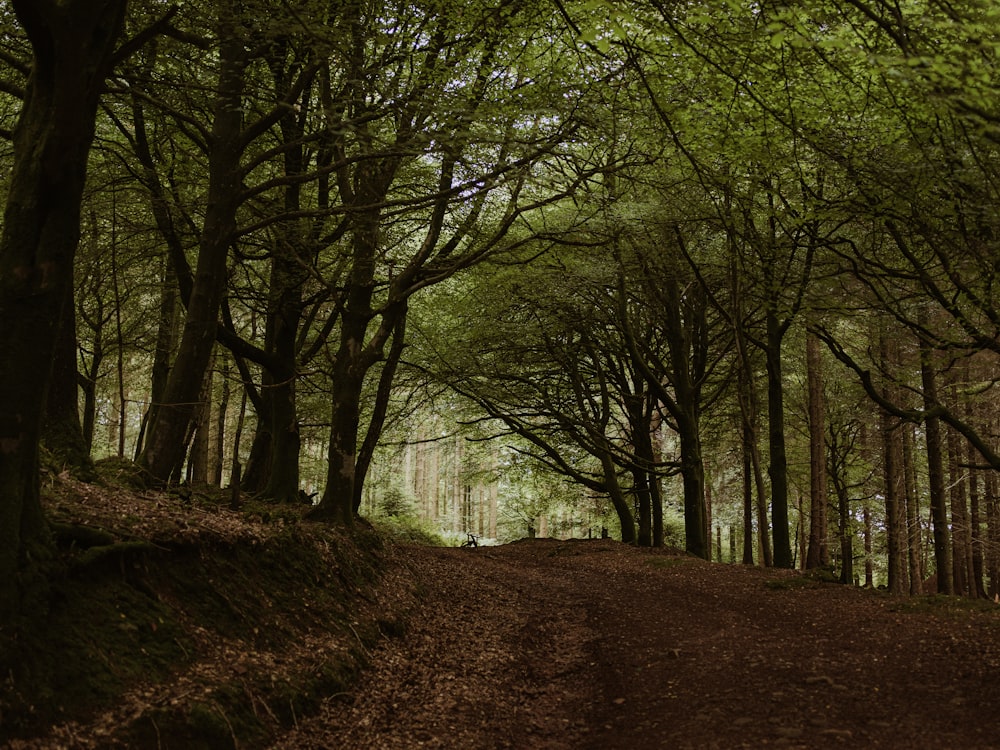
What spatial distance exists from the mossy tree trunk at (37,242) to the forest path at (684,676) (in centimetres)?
224

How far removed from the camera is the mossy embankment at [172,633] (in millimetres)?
3771

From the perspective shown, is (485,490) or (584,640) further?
(485,490)

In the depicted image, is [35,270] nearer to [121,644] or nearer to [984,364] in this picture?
[121,644]

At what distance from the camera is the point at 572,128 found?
31.1 feet

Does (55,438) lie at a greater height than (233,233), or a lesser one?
lesser

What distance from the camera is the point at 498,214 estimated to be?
15086 mm

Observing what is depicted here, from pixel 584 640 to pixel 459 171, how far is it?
701 cm

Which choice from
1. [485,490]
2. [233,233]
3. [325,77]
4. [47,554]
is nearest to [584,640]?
[47,554]

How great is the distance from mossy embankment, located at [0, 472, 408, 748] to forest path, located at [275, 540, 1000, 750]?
441 millimetres

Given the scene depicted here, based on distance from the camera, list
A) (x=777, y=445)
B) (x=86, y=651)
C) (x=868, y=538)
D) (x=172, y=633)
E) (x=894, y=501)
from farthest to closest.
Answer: (x=868, y=538)
(x=894, y=501)
(x=777, y=445)
(x=172, y=633)
(x=86, y=651)

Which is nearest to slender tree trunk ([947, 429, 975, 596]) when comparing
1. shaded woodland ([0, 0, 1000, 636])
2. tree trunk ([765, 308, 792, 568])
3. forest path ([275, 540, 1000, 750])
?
shaded woodland ([0, 0, 1000, 636])

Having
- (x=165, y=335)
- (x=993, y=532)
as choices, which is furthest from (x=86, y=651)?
(x=993, y=532)

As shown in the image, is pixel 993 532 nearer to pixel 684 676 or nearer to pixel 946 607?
pixel 946 607

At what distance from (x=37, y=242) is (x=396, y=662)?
4.79 metres
